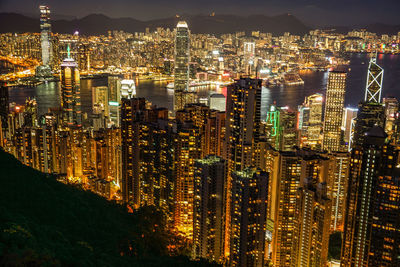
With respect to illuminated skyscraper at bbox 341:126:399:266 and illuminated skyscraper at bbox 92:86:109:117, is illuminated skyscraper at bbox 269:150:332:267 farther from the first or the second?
illuminated skyscraper at bbox 92:86:109:117

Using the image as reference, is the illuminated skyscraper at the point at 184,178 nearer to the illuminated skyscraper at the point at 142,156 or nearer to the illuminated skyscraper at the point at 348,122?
the illuminated skyscraper at the point at 142,156

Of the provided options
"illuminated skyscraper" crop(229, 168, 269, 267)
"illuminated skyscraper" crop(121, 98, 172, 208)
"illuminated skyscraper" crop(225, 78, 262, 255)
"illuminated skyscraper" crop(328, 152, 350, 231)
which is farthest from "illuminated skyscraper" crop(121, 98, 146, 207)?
"illuminated skyscraper" crop(328, 152, 350, 231)

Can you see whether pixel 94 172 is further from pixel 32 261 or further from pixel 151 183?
pixel 32 261

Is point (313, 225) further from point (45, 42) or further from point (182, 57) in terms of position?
point (45, 42)

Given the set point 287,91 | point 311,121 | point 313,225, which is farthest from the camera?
point 287,91

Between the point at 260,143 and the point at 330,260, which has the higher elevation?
the point at 260,143

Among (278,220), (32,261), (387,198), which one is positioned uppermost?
(32,261)

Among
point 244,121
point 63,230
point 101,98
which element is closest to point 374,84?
point 244,121

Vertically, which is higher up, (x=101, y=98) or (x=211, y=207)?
(x=101, y=98)

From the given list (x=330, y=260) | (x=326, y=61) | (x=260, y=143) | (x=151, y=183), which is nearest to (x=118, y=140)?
(x=151, y=183)
